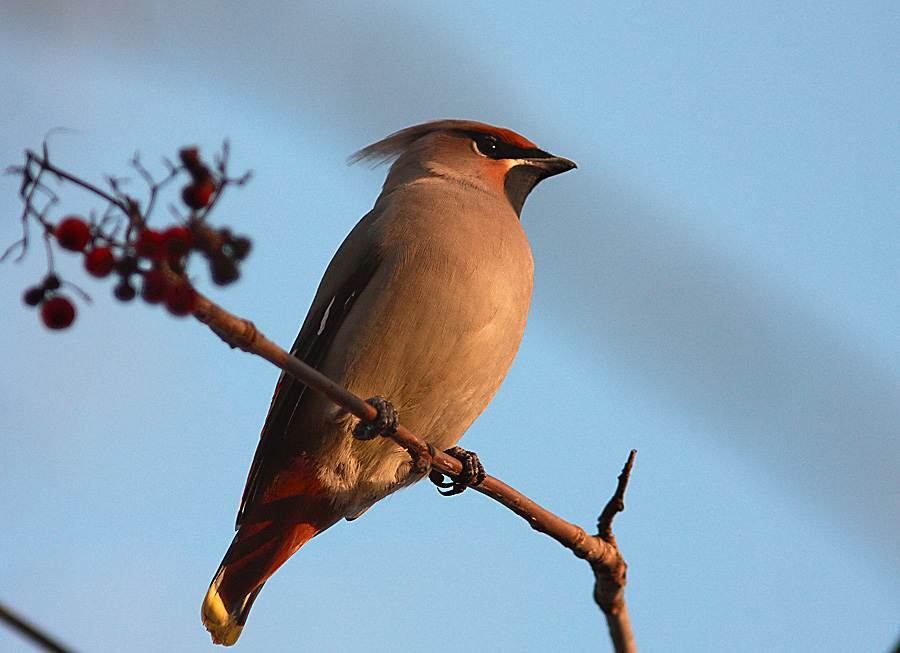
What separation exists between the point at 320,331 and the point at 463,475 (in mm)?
760

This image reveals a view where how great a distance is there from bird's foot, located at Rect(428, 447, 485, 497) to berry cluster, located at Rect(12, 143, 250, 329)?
62.6 inches

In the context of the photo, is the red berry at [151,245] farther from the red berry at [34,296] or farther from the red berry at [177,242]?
the red berry at [34,296]

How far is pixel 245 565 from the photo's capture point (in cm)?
339

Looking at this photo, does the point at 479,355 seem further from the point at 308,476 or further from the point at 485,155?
the point at 485,155

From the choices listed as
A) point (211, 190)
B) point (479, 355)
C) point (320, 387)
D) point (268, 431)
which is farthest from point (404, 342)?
point (211, 190)

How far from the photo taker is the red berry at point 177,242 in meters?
1.50

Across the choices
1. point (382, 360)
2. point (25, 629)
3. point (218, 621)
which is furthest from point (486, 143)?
point (25, 629)

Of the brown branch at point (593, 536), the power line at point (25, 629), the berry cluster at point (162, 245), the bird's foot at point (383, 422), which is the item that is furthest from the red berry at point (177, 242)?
the brown branch at point (593, 536)

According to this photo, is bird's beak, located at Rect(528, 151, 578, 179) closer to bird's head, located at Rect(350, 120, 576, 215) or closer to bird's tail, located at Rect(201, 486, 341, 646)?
bird's head, located at Rect(350, 120, 576, 215)

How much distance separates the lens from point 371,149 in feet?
15.1

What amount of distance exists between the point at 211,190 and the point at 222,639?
2260mm

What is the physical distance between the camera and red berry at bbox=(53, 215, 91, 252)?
5.11ft

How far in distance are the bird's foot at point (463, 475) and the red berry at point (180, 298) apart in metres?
1.58

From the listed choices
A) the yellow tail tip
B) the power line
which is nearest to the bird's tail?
the yellow tail tip
